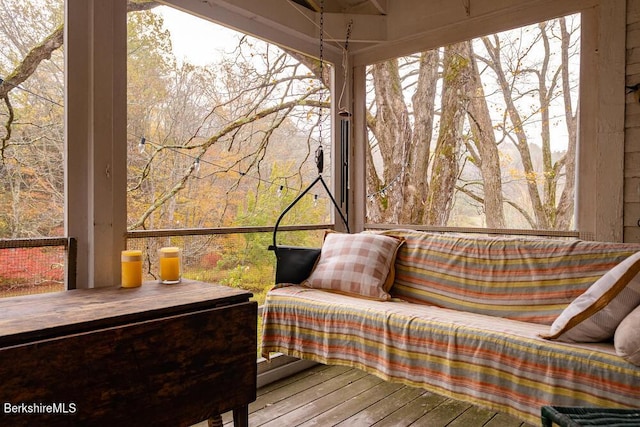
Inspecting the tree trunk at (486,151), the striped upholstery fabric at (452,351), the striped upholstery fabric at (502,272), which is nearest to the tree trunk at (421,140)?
the tree trunk at (486,151)

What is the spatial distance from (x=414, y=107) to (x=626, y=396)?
7.17 feet

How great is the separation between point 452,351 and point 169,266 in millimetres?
1272

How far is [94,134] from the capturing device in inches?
73.5

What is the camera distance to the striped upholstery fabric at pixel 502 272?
1.93 metres

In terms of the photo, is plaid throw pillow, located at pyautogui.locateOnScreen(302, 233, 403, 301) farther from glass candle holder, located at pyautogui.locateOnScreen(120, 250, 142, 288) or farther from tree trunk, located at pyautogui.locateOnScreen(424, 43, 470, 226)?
glass candle holder, located at pyautogui.locateOnScreen(120, 250, 142, 288)

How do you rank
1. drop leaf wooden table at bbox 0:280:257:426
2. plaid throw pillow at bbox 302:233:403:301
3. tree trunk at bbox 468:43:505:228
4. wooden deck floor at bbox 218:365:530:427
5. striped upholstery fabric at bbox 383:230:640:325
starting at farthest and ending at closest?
tree trunk at bbox 468:43:505:228 < plaid throw pillow at bbox 302:233:403:301 < wooden deck floor at bbox 218:365:530:427 < striped upholstery fabric at bbox 383:230:640:325 < drop leaf wooden table at bbox 0:280:257:426

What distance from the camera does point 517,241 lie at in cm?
218

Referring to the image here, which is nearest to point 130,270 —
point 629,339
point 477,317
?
point 477,317

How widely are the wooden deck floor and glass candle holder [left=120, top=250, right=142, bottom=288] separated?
86cm

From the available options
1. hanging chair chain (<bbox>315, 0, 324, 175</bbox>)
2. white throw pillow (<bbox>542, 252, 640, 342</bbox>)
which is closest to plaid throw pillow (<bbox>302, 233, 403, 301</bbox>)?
hanging chair chain (<bbox>315, 0, 324, 175</bbox>)

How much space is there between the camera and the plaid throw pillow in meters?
2.35

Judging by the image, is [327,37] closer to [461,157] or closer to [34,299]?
[461,157]

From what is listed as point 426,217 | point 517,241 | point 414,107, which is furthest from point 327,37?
point 517,241

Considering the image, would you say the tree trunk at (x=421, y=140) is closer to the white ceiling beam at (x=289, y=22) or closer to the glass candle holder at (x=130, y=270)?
the white ceiling beam at (x=289, y=22)
